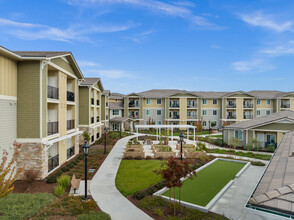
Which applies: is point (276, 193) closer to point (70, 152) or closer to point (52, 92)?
point (52, 92)

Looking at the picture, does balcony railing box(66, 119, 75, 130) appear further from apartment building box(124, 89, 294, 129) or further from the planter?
apartment building box(124, 89, 294, 129)

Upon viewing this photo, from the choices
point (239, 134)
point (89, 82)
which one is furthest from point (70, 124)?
point (239, 134)

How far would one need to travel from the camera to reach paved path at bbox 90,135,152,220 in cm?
874

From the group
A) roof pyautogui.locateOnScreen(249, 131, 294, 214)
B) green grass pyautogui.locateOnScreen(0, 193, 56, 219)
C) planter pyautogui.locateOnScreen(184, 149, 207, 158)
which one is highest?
roof pyautogui.locateOnScreen(249, 131, 294, 214)

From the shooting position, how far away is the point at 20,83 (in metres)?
13.0

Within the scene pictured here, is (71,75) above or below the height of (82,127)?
above

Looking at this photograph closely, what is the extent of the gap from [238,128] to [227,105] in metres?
23.4

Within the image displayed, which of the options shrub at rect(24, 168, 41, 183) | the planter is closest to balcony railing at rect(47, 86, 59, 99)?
shrub at rect(24, 168, 41, 183)

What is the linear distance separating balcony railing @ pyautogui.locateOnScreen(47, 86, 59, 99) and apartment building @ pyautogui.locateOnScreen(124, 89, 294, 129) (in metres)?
31.3

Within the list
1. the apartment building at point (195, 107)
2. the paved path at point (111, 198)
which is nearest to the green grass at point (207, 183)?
the paved path at point (111, 198)

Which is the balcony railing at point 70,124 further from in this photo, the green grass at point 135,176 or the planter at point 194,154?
the planter at point 194,154

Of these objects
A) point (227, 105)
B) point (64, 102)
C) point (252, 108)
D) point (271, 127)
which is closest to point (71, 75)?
point (64, 102)

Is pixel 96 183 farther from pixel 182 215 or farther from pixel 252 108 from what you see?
pixel 252 108

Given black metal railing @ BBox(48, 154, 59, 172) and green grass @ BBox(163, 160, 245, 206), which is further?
black metal railing @ BBox(48, 154, 59, 172)
